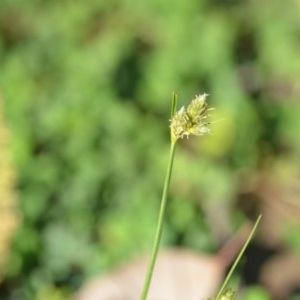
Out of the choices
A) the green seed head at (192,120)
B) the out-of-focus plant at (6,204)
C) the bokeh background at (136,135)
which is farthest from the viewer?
the bokeh background at (136,135)

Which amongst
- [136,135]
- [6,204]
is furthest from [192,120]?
[136,135]

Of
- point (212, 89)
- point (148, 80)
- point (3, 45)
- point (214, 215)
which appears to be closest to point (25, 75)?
point (3, 45)

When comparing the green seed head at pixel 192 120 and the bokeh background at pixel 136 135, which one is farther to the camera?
the bokeh background at pixel 136 135

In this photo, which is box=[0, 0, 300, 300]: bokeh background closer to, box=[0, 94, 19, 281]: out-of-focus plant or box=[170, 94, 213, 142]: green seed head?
box=[0, 94, 19, 281]: out-of-focus plant

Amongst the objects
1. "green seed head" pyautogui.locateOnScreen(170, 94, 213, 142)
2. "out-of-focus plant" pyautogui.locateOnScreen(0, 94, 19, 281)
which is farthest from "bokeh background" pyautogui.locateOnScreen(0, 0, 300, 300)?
"green seed head" pyautogui.locateOnScreen(170, 94, 213, 142)

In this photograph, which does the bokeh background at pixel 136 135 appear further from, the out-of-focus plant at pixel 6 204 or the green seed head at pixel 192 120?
the green seed head at pixel 192 120

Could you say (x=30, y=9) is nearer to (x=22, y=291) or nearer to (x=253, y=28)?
(x=253, y=28)

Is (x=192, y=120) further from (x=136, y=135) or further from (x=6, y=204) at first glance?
(x=136, y=135)

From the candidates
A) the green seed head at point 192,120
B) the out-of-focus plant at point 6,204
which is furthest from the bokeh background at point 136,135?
the green seed head at point 192,120
